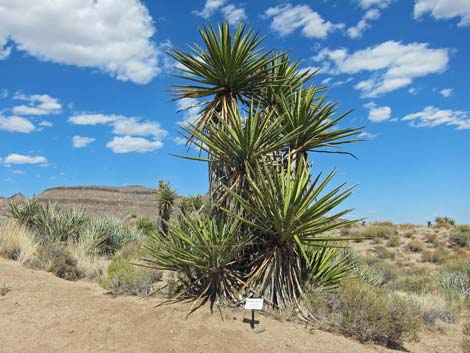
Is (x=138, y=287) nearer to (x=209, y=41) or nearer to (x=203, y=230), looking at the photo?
(x=203, y=230)

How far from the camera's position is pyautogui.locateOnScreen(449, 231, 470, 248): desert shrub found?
22.0 metres

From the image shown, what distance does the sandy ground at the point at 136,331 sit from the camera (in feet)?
18.6

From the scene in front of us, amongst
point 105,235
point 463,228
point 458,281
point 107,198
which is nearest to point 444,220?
point 463,228

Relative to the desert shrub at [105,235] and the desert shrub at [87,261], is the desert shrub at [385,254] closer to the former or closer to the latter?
the desert shrub at [105,235]

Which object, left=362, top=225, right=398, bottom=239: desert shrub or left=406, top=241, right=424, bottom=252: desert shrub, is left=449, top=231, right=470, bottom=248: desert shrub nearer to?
left=406, top=241, right=424, bottom=252: desert shrub

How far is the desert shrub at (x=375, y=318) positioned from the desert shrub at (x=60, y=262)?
262 inches

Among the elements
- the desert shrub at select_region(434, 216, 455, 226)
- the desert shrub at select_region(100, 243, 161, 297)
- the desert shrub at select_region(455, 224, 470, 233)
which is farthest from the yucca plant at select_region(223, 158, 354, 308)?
the desert shrub at select_region(434, 216, 455, 226)

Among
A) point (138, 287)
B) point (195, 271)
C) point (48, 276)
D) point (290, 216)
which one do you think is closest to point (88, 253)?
point (48, 276)

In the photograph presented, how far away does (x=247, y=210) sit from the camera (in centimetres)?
709

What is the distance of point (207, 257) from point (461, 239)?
2037 cm

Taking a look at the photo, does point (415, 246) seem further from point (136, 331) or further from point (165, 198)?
point (136, 331)

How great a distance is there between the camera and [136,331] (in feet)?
19.9

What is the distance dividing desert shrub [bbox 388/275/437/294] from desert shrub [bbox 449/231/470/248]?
35.1ft

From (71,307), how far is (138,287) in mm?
1267
